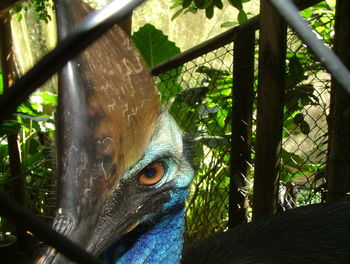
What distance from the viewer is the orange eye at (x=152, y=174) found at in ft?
3.55

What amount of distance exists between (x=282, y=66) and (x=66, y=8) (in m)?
0.93

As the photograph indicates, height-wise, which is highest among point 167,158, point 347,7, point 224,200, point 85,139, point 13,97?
point 347,7

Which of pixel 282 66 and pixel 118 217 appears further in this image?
pixel 282 66

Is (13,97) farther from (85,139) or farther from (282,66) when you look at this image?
(282,66)

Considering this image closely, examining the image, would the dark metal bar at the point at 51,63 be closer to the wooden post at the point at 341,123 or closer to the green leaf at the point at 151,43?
the wooden post at the point at 341,123

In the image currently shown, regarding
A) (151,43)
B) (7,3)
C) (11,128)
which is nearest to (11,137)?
(11,128)

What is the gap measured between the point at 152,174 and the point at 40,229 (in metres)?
0.81

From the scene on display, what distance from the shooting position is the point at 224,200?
2.65 meters

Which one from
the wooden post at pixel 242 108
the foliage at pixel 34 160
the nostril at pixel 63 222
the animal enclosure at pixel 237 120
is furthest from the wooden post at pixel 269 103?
the foliage at pixel 34 160

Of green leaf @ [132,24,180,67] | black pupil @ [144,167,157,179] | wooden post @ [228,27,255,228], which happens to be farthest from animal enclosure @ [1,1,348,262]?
green leaf @ [132,24,180,67]

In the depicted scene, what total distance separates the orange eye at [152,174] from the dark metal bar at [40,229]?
2.34ft

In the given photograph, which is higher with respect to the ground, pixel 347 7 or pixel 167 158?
pixel 347 7

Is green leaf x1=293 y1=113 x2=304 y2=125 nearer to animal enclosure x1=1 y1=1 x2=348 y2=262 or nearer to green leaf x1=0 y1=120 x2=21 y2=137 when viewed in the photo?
animal enclosure x1=1 y1=1 x2=348 y2=262

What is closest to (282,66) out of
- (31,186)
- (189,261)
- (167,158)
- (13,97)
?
(167,158)
